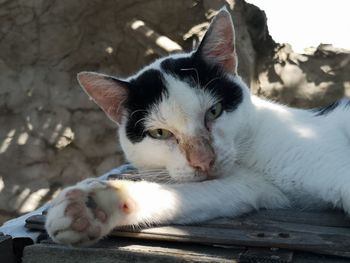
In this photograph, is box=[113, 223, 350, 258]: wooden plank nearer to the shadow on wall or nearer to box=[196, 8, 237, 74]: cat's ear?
box=[196, 8, 237, 74]: cat's ear

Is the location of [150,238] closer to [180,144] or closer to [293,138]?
[180,144]

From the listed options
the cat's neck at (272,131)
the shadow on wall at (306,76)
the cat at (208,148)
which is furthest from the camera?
the shadow on wall at (306,76)

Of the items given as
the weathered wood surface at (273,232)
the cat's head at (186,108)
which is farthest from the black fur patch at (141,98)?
the weathered wood surface at (273,232)

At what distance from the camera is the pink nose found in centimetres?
153

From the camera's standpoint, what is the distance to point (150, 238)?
1299 mm

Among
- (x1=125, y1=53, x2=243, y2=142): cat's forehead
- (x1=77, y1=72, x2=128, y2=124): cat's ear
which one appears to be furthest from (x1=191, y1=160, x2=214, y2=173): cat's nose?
(x1=77, y1=72, x2=128, y2=124): cat's ear

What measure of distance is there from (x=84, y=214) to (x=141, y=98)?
63 centimetres

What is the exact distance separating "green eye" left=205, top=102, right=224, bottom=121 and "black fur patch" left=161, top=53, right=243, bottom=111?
23 millimetres

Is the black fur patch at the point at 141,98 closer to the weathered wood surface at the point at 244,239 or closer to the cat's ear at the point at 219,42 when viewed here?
the cat's ear at the point at 219,42

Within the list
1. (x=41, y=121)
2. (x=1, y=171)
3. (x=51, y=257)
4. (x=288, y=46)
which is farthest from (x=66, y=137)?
(x=51, y=257)

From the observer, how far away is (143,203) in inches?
53.9

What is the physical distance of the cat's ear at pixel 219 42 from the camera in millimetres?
1748

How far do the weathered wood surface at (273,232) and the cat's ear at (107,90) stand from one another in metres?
0.56

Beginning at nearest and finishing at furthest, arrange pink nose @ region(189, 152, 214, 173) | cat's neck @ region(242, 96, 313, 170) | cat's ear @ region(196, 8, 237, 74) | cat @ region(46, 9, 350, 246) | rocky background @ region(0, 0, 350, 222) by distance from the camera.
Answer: cat @ region(46, 9, 350, 246) → pink nose @ region(189, 152, 214, 173) → cat's neck @ region(242, 96, 313, 170) → cat's ear @ region(196, 8, 237, 74) → rocky background @ region(0, 0, 350, 222)
